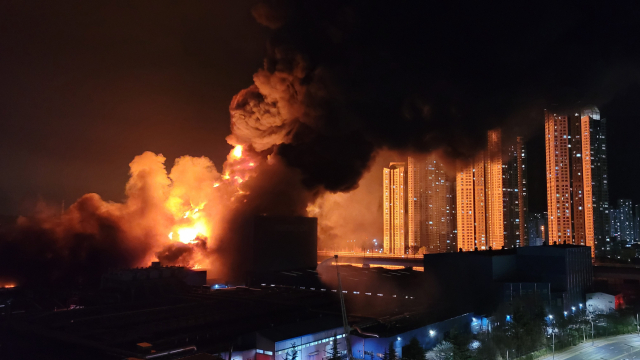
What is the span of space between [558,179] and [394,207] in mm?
32506

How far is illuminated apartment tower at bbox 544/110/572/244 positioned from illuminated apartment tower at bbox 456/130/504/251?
841 centimetres

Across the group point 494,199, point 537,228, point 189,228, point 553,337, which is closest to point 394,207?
point 494,199

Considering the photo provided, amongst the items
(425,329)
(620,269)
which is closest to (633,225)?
(620,269)

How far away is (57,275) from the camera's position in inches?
1692

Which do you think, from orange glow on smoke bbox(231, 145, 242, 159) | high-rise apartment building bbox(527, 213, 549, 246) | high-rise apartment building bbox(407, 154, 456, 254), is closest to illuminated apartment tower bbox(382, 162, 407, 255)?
high-rise apartment building bbox(407, 154, 456, 254)

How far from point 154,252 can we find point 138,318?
22.5 meters

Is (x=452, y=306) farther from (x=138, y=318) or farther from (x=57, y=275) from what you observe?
(x=57, y=275)

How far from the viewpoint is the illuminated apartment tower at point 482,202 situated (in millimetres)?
82875

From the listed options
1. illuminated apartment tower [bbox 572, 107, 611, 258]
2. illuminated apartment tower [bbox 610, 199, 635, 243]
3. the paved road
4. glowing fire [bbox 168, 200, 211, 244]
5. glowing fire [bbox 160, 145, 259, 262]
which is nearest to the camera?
the paved road

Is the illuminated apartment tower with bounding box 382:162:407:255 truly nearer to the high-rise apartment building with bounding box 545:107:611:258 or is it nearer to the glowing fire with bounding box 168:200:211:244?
the high-rise apartment building with bounding box 545:107:611:258

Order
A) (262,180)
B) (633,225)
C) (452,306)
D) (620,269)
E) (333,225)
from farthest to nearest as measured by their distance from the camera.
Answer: (633,225)
(333,225)
(620,269)
(262,180)
(452,306)

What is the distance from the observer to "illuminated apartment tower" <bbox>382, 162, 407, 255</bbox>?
95250 mm

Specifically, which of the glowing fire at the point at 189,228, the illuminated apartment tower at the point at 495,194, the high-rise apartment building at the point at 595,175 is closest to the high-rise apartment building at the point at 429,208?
the illuminated apartment tower at the point at 495,194

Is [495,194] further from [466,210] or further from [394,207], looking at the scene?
[394,207]
